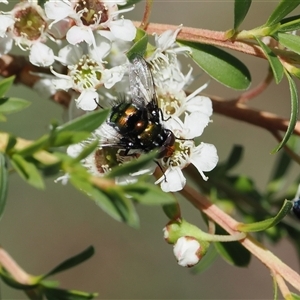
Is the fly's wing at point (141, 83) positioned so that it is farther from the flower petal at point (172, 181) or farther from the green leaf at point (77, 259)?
the green leaf at point (77, 259)

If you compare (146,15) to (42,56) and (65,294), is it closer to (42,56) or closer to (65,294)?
(42,56)

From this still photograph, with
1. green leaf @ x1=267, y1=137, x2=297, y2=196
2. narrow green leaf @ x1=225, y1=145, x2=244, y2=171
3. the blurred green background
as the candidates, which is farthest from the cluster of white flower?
the blurred green background

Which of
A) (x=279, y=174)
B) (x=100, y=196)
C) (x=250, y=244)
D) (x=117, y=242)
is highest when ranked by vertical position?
(x=100, y=196)

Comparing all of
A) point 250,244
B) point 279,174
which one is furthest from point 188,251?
point 279,174

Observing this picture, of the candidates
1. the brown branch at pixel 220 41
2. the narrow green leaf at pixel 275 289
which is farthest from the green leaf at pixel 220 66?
the narrow green leaf at pixel 275 289

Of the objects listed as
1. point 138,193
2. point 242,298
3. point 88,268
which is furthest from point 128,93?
point 242,298

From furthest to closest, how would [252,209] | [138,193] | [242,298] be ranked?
[242,298]
[252,209]
[138,193]

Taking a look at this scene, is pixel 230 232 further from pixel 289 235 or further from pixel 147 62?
pixel 289 235
